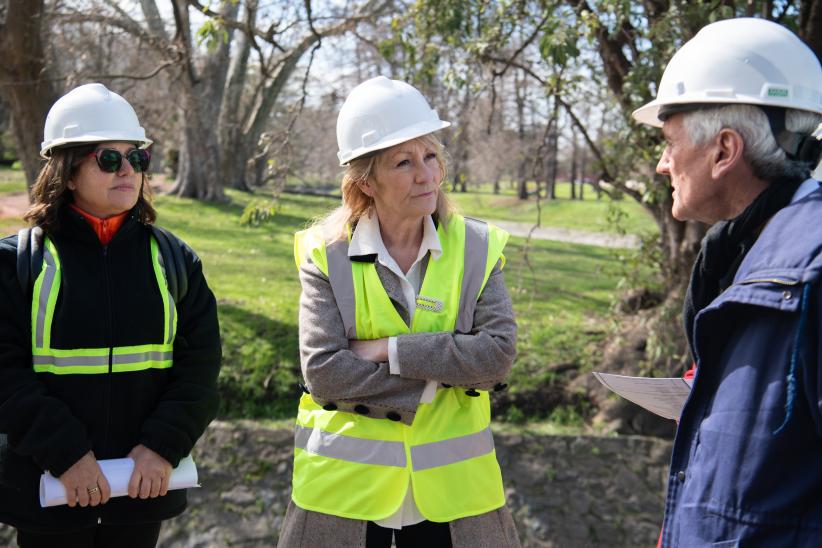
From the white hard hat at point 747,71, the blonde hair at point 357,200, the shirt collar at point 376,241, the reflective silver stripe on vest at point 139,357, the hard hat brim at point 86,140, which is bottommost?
the reflective silver stripe on vest at point 139,357

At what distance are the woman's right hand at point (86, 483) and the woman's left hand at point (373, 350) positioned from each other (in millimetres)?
922

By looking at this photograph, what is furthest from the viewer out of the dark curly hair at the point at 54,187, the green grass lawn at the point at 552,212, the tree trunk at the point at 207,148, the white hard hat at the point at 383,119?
the green grass lawn at the point at 552,212

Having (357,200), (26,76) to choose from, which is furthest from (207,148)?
(357,200)

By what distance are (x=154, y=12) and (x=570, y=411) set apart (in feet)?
18.9

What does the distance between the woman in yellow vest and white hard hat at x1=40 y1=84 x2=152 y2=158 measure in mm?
784

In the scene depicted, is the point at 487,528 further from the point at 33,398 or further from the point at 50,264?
the point at 50,264

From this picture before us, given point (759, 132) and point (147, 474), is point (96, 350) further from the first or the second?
point (759, 132)

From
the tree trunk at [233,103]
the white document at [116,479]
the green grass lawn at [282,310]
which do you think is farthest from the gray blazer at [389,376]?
the tree trunk at [233,103]

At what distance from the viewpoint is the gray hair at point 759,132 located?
1815 millimetres

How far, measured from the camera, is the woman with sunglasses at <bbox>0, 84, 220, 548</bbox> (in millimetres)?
2666

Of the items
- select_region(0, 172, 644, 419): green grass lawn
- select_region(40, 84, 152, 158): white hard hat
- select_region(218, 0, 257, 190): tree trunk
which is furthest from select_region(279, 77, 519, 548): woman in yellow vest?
select_region(218, 0, 257, 190): tree trunk

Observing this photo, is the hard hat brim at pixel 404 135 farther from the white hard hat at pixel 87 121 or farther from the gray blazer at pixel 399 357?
the white hard hat at pixel 87 121

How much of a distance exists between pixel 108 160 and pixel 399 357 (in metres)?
1.24

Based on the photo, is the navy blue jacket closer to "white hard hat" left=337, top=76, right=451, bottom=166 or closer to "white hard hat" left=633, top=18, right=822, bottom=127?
"white hard hat" left=633, top=18, right=822, bottom=127
